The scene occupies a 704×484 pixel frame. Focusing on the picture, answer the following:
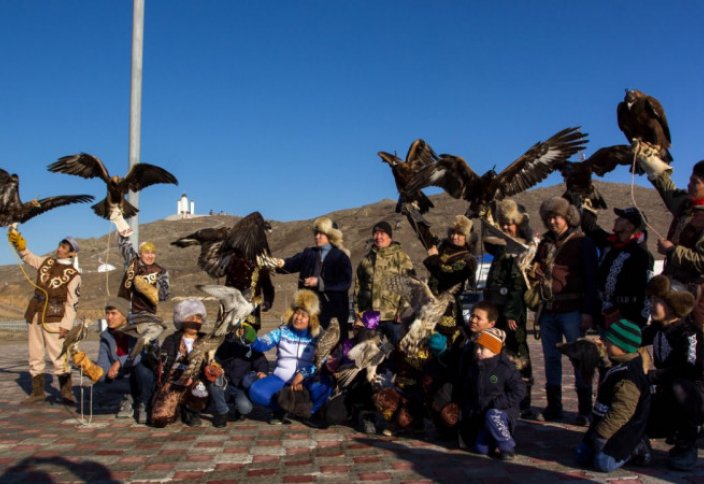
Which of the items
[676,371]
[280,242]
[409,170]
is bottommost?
[676,371]

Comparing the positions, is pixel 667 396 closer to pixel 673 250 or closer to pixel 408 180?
pixel 673 250

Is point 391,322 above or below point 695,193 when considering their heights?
below

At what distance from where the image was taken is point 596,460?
369 centimetres

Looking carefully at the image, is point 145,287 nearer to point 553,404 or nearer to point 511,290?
point 511,290

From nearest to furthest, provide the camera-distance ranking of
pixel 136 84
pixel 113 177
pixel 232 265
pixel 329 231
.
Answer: pixel 232 265 → pixel 329 231 → pixel 113 177 → pixel 136 84

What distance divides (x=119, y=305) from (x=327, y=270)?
193 centimetres

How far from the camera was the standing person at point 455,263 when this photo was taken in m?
5.08

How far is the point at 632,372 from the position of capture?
3816mm

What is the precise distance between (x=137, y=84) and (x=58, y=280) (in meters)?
3.40

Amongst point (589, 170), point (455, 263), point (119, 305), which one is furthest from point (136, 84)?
point (589, 170)

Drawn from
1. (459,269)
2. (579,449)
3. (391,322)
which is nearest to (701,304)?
(579,449)

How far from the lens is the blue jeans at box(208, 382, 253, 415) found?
5043 millimetres

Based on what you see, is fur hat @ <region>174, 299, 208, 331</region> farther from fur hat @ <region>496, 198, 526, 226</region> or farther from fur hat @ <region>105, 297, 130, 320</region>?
fur hat @ <region>496, 198, 526, 226</region>

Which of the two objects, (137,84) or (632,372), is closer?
(632,372)
